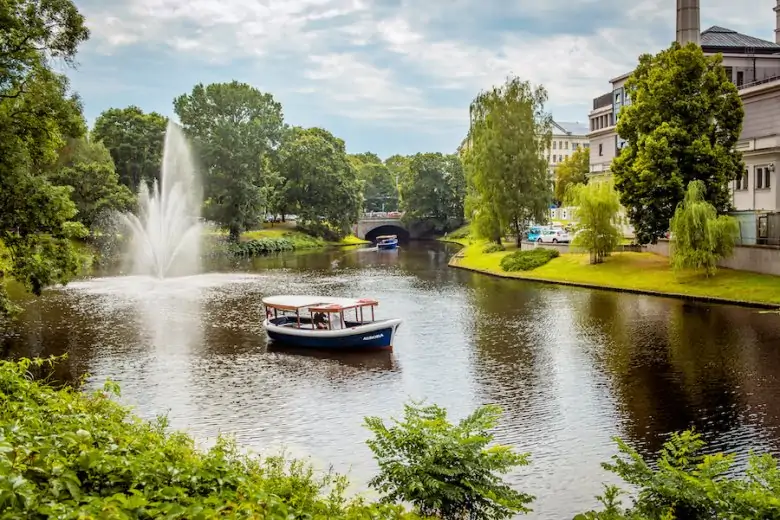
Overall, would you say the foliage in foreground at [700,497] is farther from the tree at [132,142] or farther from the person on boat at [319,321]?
the tree at [132,142]

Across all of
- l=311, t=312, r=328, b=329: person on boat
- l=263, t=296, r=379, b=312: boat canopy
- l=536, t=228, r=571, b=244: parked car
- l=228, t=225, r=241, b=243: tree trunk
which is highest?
l=228, t=225, r=241, b=243: tree trunk

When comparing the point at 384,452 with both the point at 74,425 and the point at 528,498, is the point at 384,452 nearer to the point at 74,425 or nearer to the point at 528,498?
the point at 528,498

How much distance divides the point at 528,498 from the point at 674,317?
108ft

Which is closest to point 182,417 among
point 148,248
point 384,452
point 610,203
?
point 384,452

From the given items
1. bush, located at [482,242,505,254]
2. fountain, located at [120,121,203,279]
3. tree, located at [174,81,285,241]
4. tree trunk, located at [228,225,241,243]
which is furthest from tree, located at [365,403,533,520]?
tree trunk, located at [228,225,241,243]

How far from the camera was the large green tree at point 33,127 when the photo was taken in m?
31.9

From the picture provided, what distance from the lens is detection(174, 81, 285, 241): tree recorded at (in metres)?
106

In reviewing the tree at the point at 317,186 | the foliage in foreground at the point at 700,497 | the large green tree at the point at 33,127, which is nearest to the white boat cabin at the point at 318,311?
the large green tree at the point at 33,127

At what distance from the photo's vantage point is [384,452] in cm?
1570

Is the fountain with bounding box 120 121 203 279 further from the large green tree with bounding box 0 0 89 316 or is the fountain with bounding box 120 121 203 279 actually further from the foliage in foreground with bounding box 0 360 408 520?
the foliage in foreground with bounding box 0 360 408 520

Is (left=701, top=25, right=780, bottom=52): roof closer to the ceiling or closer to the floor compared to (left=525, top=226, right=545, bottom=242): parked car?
closer to the ceiling

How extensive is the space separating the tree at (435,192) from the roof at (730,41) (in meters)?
65.5

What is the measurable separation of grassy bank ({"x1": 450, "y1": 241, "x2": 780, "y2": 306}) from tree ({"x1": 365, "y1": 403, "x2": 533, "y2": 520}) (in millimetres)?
38476

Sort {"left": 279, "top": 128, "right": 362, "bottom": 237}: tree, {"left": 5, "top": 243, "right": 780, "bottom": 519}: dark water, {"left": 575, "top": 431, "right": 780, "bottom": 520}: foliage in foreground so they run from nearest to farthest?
1. {"left": 575, "top": 431, "right": 780, "bottom": 520}: foliage in foreground
2. {"left": 5, "top": 243, "right": 780, "bottom": 519}: dark water
3. {"left": 279, "top": 128, "right": 362, "bottom": 237}: tree
